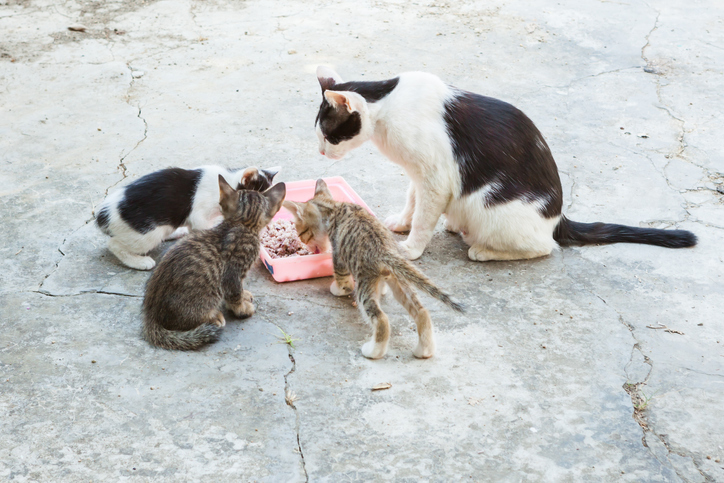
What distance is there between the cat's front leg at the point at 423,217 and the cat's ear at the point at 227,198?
0.95 metres

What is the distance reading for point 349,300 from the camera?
3426 mm

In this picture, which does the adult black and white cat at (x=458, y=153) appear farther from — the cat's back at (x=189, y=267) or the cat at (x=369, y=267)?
the cat's back at (x=189, y=267)

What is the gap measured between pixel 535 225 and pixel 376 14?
14.5 ft

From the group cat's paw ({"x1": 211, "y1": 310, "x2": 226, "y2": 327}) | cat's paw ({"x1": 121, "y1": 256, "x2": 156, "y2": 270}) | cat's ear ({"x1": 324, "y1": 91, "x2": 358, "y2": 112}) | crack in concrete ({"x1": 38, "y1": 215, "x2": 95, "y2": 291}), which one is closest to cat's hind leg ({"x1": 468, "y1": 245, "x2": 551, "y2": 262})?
cat's ear ({"x1": 324, "y1": 91, "x2": 358, "y2": 112})

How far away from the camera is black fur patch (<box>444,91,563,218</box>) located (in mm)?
3539

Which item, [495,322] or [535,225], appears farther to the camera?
[535,225]

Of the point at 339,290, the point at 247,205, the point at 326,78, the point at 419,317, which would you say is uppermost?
the point at 326,78

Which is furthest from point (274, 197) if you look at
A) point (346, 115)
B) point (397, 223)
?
point (397, 223)

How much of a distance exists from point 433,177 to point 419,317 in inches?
37.5

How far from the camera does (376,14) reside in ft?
23.6

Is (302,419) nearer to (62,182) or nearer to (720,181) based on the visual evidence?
(62,182)

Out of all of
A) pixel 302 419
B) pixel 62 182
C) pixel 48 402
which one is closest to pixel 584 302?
pixel 302 419

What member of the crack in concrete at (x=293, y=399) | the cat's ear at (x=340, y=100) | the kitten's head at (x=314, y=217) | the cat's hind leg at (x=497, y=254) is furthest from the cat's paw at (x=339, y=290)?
the cat's ear at (x=340, y=100)

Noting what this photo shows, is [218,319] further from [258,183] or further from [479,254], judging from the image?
[479,254]
